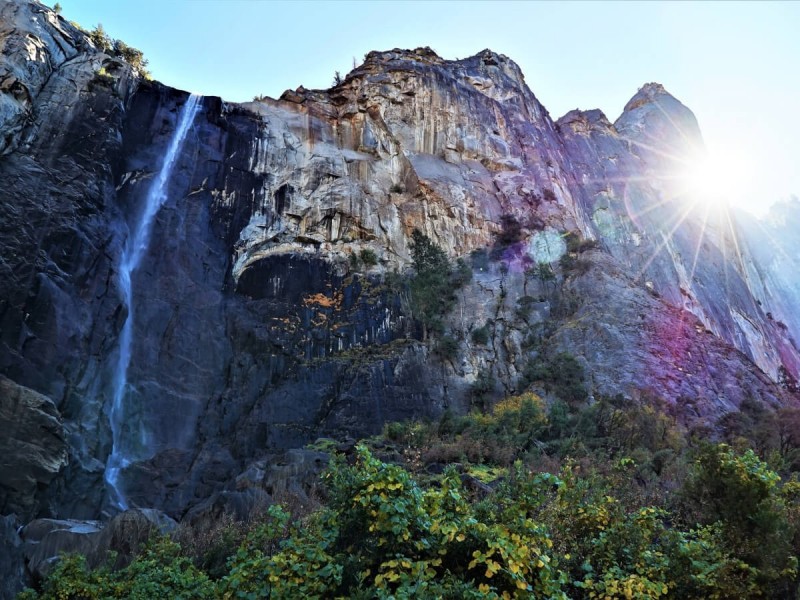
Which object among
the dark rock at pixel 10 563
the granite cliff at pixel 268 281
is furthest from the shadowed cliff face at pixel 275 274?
the dark rock at pixel 10 563

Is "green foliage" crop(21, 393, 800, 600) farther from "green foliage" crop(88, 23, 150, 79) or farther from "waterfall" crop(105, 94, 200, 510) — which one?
"green foliage" crop(88, 23, 150, 79)

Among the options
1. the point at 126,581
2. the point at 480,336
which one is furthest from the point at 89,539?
the point at 480,336

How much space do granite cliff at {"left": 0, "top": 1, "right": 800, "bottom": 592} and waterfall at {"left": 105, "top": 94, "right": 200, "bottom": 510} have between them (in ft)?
1.02

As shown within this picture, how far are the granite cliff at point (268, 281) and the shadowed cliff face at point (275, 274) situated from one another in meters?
0.10

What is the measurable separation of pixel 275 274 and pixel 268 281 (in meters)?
0.56

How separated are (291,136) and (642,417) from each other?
2381 cm

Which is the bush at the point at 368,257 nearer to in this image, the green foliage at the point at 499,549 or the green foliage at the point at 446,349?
the green foliage at the point at 446,349

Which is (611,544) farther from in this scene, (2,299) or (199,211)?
(199,211)

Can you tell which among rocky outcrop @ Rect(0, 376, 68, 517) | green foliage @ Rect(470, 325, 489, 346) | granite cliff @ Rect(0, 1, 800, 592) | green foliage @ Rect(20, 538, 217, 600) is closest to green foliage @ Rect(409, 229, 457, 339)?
granite cliff @ Rect(0, 1, 800, 592)

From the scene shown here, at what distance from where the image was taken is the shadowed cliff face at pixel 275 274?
21766mm

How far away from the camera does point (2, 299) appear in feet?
66.6

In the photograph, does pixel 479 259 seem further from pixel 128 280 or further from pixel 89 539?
pixel 89 539

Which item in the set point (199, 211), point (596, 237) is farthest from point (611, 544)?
point (596, 237)

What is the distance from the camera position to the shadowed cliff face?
21.8 m
